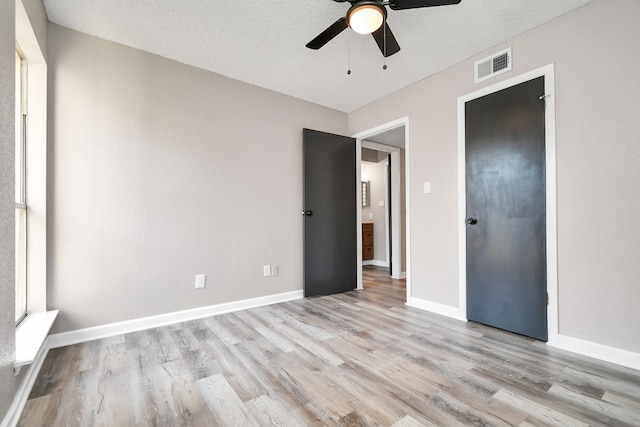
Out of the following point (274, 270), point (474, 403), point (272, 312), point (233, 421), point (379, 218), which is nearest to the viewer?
point (233, 421)

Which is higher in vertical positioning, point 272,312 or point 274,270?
point 274,270

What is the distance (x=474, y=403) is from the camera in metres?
1.43

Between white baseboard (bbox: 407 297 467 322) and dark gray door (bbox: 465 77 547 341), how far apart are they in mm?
121

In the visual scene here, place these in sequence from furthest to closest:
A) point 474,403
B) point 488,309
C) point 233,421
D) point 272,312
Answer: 1. point 272,312
2. point 488,309
3. point 474,403
4. point 233,421

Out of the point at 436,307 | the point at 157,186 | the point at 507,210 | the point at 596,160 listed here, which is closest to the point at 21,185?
the point at 157,186

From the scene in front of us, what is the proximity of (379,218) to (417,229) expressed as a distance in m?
2.91

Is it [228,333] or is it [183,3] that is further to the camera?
[228,333]

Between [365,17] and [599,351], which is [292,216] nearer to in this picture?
[365,17]

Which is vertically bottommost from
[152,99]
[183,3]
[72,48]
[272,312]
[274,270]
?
[272,312]

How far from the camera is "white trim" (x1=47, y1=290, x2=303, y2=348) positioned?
217 centimetres

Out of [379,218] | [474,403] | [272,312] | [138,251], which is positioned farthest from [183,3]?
[379,218]

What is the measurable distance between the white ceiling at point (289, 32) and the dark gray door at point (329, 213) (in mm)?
889

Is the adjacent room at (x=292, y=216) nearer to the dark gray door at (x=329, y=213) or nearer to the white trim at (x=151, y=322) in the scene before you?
the white trim at (x=151, y=322)

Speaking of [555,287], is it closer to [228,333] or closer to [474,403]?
[474,403]
